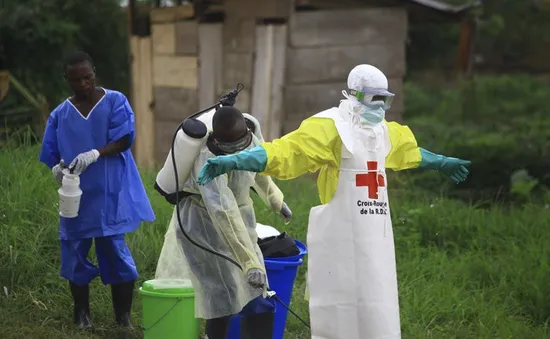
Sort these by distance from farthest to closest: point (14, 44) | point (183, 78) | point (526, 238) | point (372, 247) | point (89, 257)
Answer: point (14, 44) → point (183, 78) → point (526, 238) → point (89, 257) → point (372, 247)

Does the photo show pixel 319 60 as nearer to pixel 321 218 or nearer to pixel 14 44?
pixel 14 44

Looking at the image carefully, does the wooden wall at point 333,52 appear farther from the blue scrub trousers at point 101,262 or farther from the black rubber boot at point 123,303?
the blue scrub trousers at point 101,262

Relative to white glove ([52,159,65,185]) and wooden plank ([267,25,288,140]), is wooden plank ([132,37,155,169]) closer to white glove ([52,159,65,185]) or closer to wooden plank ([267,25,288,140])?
wooden plank ([267,25,288,140])

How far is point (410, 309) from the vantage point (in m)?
6.89

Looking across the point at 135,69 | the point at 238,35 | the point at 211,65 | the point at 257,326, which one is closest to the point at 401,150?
the point at 257,326

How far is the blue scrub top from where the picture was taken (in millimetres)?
5711

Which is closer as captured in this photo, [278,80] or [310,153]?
[310,153]

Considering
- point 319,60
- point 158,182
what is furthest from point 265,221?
point 319,60

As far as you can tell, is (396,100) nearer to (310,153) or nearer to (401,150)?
(401,150)

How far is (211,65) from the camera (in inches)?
448

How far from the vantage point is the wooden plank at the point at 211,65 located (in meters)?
11.4

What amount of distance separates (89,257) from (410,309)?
222cm

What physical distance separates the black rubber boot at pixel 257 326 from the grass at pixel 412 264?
3.26ft

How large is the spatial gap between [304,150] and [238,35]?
21.5ft
